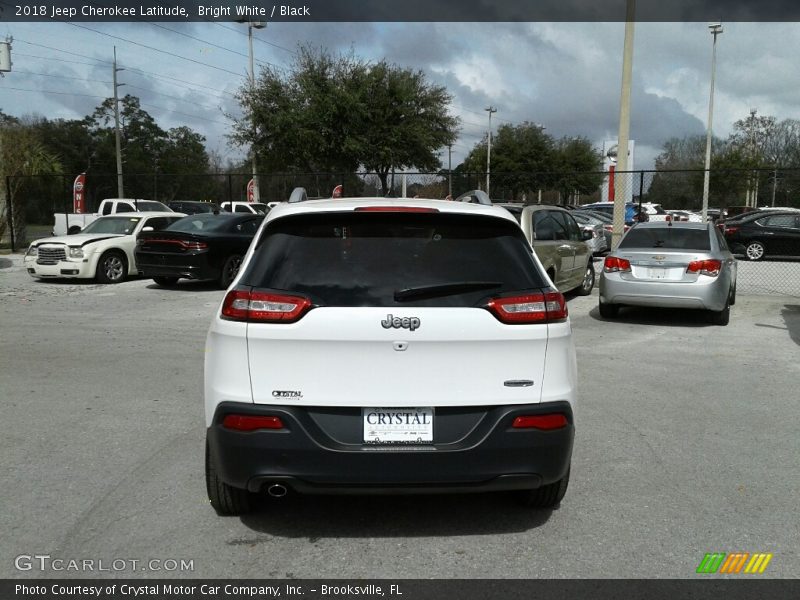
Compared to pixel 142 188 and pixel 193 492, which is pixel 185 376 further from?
pixel 142 188

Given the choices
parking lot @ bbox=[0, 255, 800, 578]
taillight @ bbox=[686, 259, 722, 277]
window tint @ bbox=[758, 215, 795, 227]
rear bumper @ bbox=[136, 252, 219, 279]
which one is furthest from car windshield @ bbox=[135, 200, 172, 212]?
taillight @ bbox=[686, 259, 722, 277]

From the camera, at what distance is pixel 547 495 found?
13.6 feet

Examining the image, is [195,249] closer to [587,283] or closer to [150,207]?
[587,283]

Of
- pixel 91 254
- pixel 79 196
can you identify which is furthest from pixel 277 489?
pixel 79 196

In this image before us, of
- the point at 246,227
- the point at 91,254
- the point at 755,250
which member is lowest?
the point at 755,250

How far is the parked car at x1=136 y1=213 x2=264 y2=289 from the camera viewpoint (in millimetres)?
15055

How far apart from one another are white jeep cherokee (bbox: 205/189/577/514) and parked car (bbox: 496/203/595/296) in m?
7.38

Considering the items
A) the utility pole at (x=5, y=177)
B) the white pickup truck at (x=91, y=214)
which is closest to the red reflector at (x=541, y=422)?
the utility pole at (x=5, y=177)

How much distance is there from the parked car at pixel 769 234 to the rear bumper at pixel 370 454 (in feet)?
73.6

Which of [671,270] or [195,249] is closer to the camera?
[671,270]

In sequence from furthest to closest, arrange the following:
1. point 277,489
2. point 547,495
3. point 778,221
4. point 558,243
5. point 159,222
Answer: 1. point 778,221
2. point 159,222
3. point 558,243
4. point 547,495
5. point 277,489

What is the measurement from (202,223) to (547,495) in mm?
13182

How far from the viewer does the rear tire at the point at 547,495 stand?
409 cm

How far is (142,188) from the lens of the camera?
58.6 m
